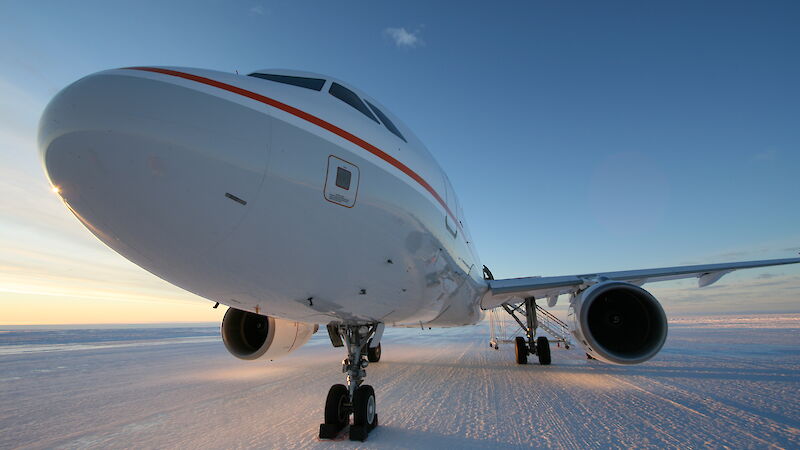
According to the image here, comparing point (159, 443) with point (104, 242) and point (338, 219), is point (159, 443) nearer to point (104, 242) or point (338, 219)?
point (104, 242)

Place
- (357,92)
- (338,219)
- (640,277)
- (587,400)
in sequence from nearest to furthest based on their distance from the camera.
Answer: (338,219) → (357,92) → (587,400) → (640,277)

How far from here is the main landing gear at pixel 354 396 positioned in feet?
12.9

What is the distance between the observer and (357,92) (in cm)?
342

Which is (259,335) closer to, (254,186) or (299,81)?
(299,81)

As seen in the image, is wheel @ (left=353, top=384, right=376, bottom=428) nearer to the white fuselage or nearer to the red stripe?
the white fuselage

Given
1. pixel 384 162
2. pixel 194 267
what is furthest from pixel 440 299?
pixel 194 267

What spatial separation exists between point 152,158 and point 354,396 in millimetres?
3394

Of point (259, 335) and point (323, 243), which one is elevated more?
point (323, 243)

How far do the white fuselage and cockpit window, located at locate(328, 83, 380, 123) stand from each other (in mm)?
90

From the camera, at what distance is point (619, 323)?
5.06m

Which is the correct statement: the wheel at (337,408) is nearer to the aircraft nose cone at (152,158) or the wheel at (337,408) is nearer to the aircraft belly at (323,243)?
the aircraft belly at (323,243)

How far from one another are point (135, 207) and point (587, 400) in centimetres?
626

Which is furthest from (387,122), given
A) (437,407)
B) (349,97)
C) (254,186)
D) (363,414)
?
(437,407)

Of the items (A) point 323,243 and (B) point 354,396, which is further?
(B) point 354,396
